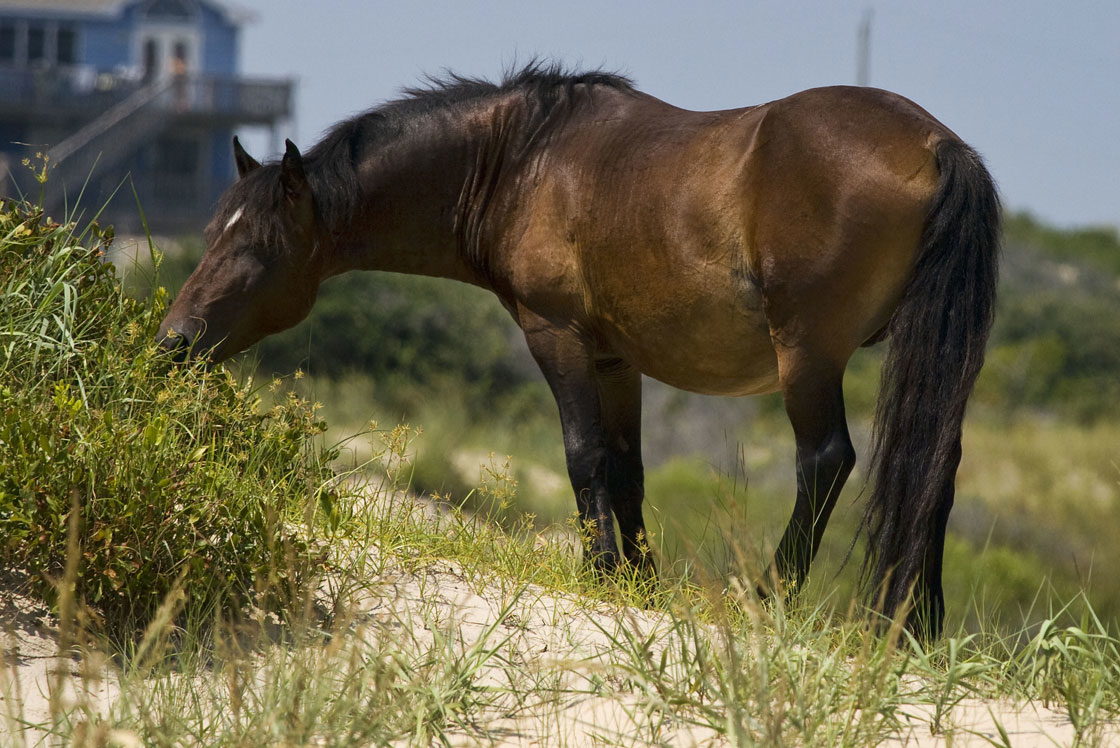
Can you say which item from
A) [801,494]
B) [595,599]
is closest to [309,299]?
[595,599]

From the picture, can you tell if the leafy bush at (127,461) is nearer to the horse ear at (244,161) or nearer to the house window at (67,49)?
the horse ear at (244,161)

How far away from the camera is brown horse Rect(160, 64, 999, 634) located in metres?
4.11

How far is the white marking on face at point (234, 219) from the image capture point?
5.19 meters

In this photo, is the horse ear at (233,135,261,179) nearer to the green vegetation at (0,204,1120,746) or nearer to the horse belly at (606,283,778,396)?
the green vegetation at (0,204,1120,746)

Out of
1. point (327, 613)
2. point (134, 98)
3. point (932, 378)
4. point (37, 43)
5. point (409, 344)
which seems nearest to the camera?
point (932, 378)

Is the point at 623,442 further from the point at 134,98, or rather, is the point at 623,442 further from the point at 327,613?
the point at 134,98

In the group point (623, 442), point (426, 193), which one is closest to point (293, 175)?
point (426, 193)

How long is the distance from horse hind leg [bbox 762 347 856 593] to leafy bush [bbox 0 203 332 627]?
1683 mm

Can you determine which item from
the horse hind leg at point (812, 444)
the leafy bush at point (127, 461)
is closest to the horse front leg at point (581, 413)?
the horse hind leg at point (812, 444)

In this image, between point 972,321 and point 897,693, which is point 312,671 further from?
point 972,321

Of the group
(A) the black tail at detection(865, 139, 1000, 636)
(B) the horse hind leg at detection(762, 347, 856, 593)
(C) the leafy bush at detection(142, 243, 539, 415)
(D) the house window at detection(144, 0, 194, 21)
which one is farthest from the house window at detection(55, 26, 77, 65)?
(A) the black tail at detection(865, 139, 1000, 636)

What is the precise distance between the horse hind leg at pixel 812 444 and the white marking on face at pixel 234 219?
7.76 ft

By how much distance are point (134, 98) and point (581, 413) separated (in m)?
32.3

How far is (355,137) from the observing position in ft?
17.3
